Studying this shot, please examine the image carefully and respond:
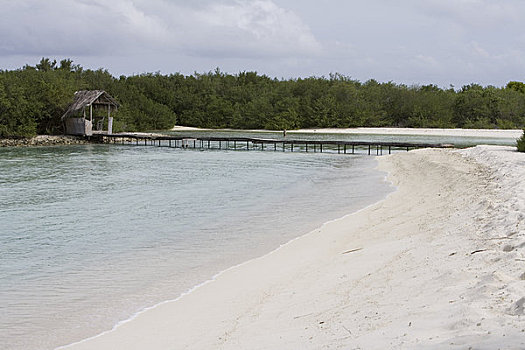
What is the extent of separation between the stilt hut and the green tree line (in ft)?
32.5

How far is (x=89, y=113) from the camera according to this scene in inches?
1880

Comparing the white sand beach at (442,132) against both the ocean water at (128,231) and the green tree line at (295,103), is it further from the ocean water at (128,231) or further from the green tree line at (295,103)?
the ocean water at (128,231)

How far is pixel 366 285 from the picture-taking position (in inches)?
220

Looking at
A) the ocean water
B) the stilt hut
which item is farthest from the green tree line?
the ocean water

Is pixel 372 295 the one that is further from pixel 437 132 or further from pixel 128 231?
pixel 437 132

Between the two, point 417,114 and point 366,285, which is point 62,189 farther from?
point 417,114

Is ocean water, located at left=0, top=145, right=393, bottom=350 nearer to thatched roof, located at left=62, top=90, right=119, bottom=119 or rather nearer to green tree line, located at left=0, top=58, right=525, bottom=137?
thatched roof, located at left=62, top=90, right=119, bottom=119

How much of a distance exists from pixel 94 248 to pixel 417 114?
7248 cm

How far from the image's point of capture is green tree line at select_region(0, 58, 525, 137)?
73562 millimetres

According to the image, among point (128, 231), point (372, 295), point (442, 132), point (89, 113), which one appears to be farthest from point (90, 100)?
point (372, 295)

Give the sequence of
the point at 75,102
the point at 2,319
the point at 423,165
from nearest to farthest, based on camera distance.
Result: the point at 2,319
the point at 423,165
the point at 75,102

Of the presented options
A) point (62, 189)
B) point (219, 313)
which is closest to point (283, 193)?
point (62, 189)

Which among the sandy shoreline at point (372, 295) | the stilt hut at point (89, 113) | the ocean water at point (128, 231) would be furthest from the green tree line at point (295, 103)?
the sandy shoreline at point (372, 295)

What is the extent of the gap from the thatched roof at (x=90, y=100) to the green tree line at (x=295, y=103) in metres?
10.8
